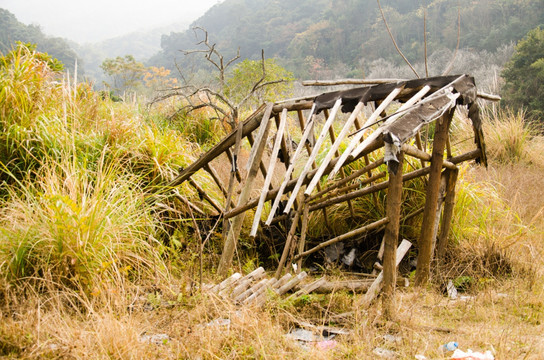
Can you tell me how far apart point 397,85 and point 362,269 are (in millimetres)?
1894

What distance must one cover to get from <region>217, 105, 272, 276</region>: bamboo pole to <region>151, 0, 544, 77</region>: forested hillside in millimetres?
21400

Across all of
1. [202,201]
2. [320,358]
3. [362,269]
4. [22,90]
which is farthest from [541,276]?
[22,90]

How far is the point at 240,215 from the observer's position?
3703 mm

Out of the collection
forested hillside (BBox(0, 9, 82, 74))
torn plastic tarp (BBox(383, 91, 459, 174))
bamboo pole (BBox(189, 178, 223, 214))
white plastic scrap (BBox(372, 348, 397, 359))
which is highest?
forested hillside (BBox(0, 9, 82, 74))

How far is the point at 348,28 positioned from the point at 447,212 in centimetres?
3131

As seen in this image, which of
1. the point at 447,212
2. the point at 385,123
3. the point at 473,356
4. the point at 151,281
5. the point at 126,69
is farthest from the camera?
the point at 126,69

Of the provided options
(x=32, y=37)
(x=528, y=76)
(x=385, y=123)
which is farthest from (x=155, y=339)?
(x=32, y=37)

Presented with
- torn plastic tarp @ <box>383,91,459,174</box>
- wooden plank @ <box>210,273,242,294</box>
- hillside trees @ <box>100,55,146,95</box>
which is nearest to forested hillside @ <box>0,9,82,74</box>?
hillside trees @ <box>100,55,146,95</box>

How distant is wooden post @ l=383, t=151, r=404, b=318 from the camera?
2700 mm

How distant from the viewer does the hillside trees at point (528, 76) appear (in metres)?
13.0

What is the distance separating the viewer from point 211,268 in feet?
13.4

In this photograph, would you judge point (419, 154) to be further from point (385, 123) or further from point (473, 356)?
point (473, 356)

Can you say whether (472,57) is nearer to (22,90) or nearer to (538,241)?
(538,241)

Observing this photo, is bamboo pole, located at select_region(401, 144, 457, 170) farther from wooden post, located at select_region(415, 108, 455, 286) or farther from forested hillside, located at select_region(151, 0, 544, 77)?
forested hillside, located at select_region(151, 0, 544, 77)
